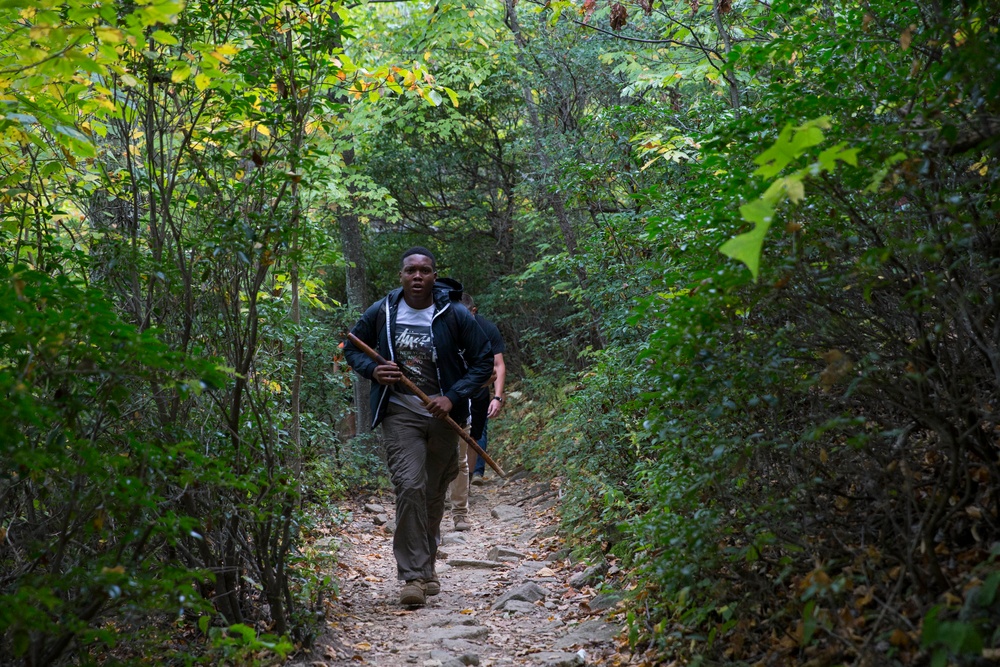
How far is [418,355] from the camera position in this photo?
6.05 m

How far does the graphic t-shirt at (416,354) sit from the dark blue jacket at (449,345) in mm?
39

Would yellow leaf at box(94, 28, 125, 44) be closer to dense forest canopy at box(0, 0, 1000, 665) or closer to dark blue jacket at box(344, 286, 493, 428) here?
dense forest canopy at box(0, 0, 1000, 665)

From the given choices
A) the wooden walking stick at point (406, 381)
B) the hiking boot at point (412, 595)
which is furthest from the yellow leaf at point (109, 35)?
the hiking boot at point (412, 595)

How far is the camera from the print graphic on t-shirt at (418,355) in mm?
6035

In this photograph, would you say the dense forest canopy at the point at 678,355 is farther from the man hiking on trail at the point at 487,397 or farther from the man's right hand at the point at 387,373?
the man hiking on trail at the point at 487,397

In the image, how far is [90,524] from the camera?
3129 millimetres

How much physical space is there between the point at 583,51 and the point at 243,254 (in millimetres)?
8916

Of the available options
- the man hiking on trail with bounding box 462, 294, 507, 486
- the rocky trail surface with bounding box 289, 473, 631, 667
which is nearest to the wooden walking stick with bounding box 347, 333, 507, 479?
the man hiking on trail with bounding box 462, 294, 507, 486

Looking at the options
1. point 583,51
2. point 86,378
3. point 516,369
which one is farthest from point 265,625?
point 516,369

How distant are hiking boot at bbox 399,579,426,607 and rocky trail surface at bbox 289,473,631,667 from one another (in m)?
0.06

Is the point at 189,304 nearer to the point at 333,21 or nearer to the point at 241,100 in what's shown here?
the point at 241,100

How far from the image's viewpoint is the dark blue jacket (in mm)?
6023

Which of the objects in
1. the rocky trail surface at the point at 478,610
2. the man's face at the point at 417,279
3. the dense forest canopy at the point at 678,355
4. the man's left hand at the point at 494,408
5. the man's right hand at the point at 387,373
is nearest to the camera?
the dense forest canopy at the point at 678,355

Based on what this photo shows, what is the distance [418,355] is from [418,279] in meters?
0.59
